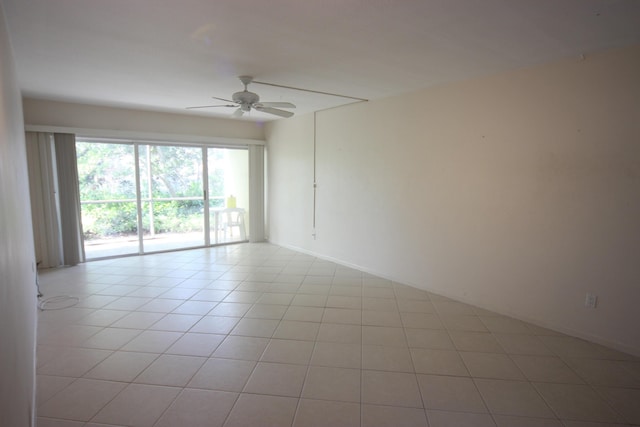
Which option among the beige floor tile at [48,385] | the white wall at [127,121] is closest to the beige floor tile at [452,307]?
the beige floor tile at [48,385]

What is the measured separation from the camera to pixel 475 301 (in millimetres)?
3662

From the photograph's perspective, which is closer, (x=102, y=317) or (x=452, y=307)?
(x=102, y=317)

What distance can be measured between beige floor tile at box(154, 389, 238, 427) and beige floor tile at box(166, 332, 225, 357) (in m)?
0.49

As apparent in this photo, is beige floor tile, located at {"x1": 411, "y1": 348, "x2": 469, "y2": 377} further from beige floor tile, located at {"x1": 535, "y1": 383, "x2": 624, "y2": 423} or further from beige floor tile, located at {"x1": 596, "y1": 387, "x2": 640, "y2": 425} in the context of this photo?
beige floor tile, located at {"x1": 596, "y1": 387, "x2": 640, "y2": 425}

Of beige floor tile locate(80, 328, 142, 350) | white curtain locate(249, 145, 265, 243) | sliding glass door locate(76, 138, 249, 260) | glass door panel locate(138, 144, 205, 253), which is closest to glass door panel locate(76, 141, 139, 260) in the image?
sliding glass door locate(76, 138, 249, 260)

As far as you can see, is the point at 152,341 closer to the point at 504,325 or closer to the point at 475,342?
the point at 475,342

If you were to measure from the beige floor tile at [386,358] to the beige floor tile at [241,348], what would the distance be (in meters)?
0.89

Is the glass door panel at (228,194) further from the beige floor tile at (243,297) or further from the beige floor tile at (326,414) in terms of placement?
the beige floor tile at (326,414)

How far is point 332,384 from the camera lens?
90.3 inches

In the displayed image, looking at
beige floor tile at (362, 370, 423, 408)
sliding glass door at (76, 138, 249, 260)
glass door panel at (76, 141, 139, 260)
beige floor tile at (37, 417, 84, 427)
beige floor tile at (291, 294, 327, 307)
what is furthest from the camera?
sliding glass door at (76, 138, 249, 260)

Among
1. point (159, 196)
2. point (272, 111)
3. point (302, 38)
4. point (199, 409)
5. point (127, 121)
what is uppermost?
point (302, 38)

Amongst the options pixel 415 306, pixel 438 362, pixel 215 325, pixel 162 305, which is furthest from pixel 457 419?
pixel 162 305

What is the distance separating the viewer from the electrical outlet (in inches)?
111

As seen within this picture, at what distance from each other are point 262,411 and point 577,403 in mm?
2076
